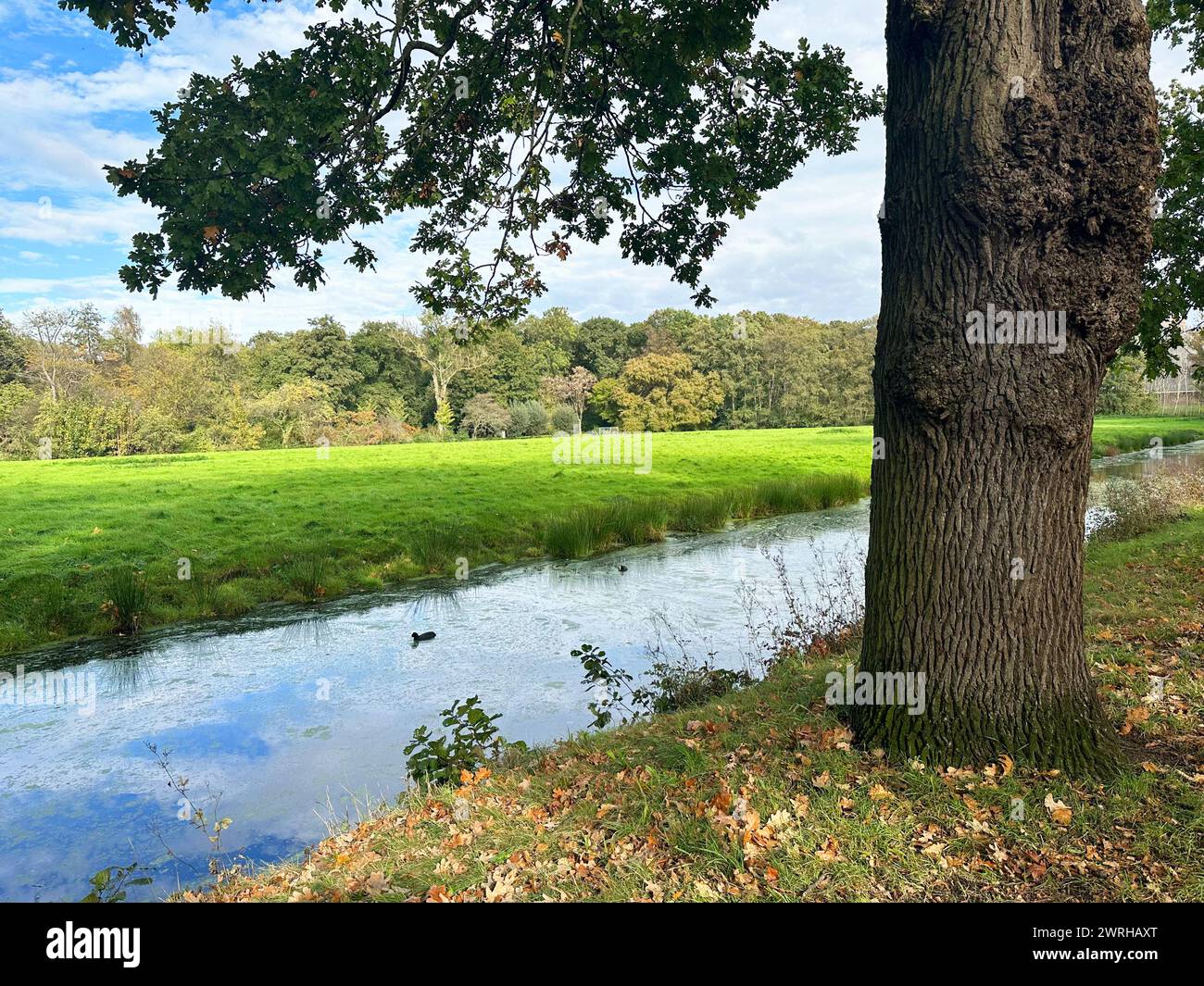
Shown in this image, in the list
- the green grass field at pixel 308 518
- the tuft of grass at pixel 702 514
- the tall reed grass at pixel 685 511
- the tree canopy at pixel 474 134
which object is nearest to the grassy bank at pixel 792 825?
the tree canopy at pixel 474 134

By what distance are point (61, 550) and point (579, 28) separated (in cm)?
1202

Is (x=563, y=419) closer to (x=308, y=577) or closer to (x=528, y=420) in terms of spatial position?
(x=528, y=420)

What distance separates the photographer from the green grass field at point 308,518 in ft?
38.3

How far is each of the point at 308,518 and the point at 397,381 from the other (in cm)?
4359

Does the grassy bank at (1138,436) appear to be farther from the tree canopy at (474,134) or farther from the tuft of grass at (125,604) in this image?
the tuft of grass at (125,604)

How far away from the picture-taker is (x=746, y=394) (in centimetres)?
6562

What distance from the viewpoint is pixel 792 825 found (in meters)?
3.58

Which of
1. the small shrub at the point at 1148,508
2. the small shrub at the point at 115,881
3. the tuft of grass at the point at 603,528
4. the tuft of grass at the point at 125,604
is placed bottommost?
the small shrub at the point at 115,881

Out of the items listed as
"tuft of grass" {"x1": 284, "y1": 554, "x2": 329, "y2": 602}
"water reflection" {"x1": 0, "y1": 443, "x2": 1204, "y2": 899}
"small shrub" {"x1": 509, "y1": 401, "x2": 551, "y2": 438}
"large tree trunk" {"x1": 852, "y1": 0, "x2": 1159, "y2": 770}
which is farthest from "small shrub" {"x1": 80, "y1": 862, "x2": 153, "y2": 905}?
"small shrub" {"x1": 509, "y1": 401, "x2": 551, "y2": 438}

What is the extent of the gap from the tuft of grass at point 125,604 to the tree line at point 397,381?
1111 inches

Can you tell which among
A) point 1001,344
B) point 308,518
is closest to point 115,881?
point 1001,344

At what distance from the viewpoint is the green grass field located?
1169 centimetres
